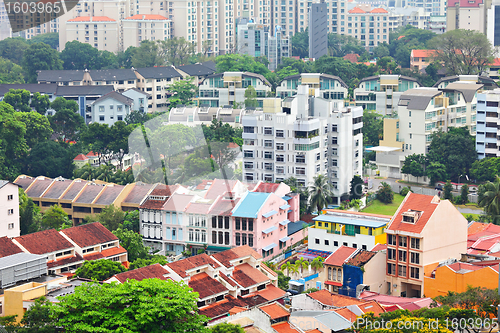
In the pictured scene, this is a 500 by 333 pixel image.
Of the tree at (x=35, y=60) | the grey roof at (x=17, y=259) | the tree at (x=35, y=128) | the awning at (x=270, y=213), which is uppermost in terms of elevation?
the tree at (x=35, y=60)

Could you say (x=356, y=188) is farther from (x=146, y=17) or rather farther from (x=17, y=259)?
(x=146, y=17)

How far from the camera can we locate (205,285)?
2492cm

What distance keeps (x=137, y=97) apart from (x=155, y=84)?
19.6 ft

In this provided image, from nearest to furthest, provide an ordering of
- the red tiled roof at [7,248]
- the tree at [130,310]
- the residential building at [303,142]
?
the tree at [130,310], the red tiled roof at [7,248], the residential building at [303,142]

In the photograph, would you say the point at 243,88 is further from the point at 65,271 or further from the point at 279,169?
the point at 65,271

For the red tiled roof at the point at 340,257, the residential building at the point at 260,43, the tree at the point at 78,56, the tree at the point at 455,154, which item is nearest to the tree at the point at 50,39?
the tree at the point at 78,56

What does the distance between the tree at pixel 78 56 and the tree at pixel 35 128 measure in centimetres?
2833

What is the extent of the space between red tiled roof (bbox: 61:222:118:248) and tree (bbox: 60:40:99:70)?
45.7m

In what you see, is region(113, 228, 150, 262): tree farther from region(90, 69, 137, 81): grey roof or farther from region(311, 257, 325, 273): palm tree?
region(90, 69, 137, 81): grey roof

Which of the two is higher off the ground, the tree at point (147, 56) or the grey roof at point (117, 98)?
the tree at point (147, 56)

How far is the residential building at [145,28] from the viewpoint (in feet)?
258

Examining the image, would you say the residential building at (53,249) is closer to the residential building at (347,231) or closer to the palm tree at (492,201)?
the residential building at (347,231)

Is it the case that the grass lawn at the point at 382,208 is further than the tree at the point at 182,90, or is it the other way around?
the tree at the point at 182,90

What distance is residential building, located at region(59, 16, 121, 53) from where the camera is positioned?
79812mm
